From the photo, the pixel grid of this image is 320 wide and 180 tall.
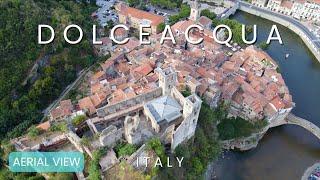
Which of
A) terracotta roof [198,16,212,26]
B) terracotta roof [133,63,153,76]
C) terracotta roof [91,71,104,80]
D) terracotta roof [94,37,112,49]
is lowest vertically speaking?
terracotta roof [91,71,104,80]

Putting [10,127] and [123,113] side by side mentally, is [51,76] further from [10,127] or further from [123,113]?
[123,113]

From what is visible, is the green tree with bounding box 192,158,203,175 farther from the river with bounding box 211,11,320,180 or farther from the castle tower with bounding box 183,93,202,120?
the castle tower with bounding box 183,93,202,120

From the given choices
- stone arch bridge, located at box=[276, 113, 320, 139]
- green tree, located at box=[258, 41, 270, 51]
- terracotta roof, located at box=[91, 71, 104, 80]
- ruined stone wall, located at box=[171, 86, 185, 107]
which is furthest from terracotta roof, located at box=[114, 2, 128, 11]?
stone arch bridge, located at box=[276, 113, 320, 139]

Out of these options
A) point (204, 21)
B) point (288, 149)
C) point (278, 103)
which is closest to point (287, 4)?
point (204, 21)

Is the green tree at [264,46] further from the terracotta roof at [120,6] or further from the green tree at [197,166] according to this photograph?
the green tree at [197,166]

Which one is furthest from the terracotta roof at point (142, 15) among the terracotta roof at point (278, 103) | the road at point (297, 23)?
the terracotta roof at point (278, 103)

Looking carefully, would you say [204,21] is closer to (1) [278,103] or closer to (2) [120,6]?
(2) [120,6]

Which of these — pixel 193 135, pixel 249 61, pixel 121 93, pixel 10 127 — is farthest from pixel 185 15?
pixel 10 127

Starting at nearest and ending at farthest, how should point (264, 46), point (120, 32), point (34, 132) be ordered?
point (34, 132) → point (120, 32) → point (264, 46)
